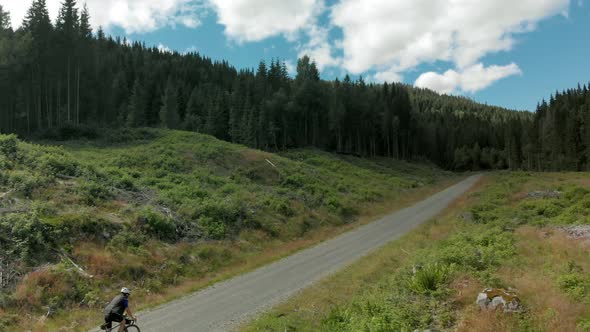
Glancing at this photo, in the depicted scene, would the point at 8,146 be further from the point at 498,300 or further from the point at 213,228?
the point at 498,300

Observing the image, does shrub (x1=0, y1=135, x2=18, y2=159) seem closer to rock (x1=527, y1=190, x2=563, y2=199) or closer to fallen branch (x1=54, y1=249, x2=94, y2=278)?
fallen branch (x1=54, y1=249, x2=94, y2=278)

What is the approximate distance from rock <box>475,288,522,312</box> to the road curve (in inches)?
313

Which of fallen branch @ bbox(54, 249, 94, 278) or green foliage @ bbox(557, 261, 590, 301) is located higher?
green foliage @ bbox(557, 261, 590, 301)

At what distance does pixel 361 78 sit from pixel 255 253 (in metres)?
109

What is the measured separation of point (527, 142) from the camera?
121 meters

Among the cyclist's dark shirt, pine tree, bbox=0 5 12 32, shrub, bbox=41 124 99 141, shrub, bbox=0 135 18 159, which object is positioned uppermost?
pine tree, bbox=0 5 12 32

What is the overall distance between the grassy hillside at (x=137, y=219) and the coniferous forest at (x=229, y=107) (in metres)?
24.9

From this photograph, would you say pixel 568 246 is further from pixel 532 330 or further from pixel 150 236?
pixel 150 236

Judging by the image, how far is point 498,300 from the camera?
30.9 feet

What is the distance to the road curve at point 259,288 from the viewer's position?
1380 centimetres

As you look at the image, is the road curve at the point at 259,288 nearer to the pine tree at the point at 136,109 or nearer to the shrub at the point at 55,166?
the shrub at the point at 55,166

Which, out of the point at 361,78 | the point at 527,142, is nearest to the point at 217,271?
the point at 361,78

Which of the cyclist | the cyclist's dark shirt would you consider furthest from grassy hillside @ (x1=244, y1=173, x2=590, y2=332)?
the cyclist's dark shirt

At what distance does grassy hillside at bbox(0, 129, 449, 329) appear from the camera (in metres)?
16.2
